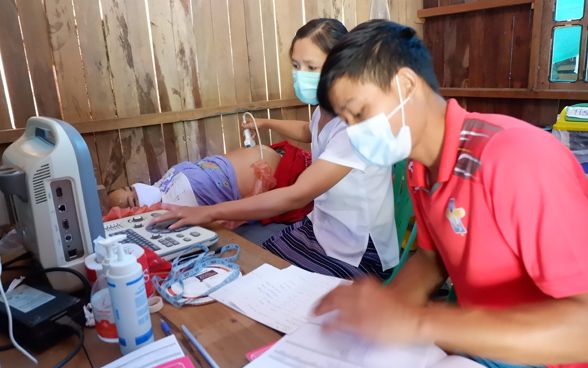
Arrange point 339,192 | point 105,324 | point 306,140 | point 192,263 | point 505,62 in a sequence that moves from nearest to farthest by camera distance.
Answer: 1. point 105,324
2. point 192,263
3. point 339,192
4. point 306,140
5. point 505,62

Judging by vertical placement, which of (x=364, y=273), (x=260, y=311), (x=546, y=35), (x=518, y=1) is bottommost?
(x=364, y=273)

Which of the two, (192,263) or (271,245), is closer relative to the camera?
(192,263)

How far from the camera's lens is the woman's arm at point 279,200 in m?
1.49

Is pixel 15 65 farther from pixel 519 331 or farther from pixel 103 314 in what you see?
pixel 519 331

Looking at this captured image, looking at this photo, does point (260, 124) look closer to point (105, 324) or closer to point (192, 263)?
point (192, 263)

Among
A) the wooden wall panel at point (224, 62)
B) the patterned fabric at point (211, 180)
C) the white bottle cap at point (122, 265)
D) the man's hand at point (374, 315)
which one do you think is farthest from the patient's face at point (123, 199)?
the man's hand at point (374, 315)

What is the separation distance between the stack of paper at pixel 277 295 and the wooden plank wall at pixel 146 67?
1909 millimetres

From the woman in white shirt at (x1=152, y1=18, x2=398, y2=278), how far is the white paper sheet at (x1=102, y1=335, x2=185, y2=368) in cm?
63

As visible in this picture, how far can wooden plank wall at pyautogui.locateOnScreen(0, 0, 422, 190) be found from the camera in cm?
237

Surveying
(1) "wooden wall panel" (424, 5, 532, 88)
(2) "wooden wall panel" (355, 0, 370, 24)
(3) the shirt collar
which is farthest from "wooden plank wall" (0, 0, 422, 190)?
(3) the shirt collar

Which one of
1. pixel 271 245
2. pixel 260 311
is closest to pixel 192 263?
pixel 260 311

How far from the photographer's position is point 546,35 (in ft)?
9.64

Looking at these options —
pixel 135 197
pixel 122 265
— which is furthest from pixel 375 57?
pixel 135 197

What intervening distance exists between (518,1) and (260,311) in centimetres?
302
